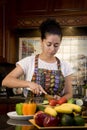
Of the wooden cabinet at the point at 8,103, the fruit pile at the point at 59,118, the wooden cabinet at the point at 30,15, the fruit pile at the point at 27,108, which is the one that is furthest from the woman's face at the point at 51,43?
the wooden cabinet at the point at 30,15

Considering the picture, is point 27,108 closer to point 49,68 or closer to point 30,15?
point 49,68

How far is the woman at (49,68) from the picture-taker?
2.12 metres

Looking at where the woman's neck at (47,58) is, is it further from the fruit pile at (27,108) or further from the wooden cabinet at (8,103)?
the wooden cabinet at (8,103)

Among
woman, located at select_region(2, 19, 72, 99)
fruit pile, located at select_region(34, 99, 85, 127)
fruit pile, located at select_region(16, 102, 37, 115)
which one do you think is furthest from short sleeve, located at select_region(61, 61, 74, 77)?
fruit pile, located at select_region(34, 99, 85, 127)

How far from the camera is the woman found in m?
2.12

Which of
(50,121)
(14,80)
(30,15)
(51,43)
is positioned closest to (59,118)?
(50,121)

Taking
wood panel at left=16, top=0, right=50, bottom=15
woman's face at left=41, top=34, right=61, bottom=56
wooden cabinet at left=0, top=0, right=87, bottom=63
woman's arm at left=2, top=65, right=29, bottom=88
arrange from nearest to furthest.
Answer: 1. woman's arm at left=2, top=65, right=29, bottom=88
2. woman's face at left=41, top=34, right=61, bottom=56
3. wooden cabinet at left=0, top=0, right=87, bottom=63
4. wood panel at left=16, top=0, right=50, bottom=15

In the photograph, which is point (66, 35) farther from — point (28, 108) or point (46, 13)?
point (28, 108)

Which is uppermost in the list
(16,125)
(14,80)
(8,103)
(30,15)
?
(30,15)

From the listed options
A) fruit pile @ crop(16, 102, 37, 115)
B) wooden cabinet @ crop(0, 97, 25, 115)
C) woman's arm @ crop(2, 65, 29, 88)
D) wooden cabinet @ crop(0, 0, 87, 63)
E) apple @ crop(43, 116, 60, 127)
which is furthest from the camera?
wooden cabinet @ crop(0, 0, 87, 63)

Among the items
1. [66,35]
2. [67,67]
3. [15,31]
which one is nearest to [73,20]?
[66,35]

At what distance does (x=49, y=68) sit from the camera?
7.14ft

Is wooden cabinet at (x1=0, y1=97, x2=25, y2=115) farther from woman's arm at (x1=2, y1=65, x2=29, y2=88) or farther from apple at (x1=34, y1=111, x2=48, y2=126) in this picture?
apple at (x1=34, y1=111, x2=48, y2=126)

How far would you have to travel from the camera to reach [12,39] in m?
4.11
